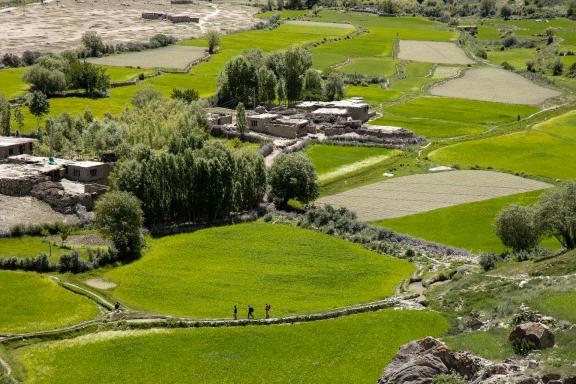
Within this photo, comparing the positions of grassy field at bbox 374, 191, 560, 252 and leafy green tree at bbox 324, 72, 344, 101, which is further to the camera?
leafy green tree at bbox 324, 72, 344, 101

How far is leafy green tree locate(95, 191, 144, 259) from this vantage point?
76.6m

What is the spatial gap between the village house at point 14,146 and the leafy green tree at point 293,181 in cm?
3525

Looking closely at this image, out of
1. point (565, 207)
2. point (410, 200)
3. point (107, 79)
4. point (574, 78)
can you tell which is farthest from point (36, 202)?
point (574, 78)

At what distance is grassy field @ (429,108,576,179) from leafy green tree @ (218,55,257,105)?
4545 cm

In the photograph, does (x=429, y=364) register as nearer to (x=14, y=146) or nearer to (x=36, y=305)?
(x=36, y=305)

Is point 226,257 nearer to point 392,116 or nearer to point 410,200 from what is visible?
point 410,200

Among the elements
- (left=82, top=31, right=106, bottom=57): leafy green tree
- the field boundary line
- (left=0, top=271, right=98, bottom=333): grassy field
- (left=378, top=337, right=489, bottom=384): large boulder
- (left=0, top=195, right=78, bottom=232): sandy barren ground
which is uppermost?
(left=378, top=337, right=489, bottom=384): large boulder

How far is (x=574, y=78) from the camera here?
191 metres

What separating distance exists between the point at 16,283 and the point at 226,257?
17721 mm

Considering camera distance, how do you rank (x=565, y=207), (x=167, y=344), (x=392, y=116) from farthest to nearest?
1. (x=392, y=116)
2. (x=565, y=207)
3. (x=167, y=344)

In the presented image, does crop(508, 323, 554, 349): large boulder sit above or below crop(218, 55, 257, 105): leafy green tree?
above

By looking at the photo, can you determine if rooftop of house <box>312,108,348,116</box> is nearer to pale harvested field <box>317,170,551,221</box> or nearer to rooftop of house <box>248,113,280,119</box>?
rooftop of house <box>248,113,280,119</box>

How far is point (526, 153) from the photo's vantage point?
120 meters

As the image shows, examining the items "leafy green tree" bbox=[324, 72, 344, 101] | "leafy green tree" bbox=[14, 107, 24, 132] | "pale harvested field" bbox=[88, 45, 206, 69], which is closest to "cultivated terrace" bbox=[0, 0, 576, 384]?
"leafy green tree" bbox=[14, 107, 24, 132]
